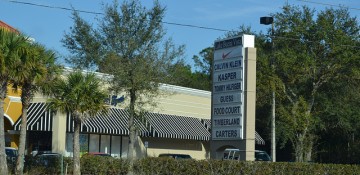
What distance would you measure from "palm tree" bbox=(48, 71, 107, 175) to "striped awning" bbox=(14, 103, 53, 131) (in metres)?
9.89

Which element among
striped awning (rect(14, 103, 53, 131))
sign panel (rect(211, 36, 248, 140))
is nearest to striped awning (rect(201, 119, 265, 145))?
striped awning (rect(14, 103, 53, 131))

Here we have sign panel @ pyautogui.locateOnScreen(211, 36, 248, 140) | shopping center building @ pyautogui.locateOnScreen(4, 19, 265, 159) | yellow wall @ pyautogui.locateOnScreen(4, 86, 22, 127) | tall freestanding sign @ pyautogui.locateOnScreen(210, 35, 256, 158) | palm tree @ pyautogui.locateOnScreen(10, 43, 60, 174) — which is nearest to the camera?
palm tree @ pyautogui.locateOnScreen(10, 43, 60, 174)

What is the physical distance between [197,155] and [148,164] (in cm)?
1983

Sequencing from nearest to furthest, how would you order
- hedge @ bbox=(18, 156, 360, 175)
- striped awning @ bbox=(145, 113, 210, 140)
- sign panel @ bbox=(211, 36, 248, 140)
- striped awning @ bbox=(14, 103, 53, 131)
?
sign panel @ bbox=(211, 36, 248, 140), hedge @ bbox=(18, 156, 360, 175), striped awning @ bbox=(14, 103, 53, 131), striped awning @ bbox=(145, 113, 210, 140)

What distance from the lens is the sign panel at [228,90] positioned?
26172 mm

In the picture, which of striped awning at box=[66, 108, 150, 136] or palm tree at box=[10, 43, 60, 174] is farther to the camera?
striped awning at box=[66, 108, 150, 136]

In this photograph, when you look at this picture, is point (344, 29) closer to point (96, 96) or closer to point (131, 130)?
point (131, 130)

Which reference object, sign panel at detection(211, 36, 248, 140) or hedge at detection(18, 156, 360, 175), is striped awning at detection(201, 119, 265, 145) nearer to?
hedge at detection(18, 156, 360, 175)

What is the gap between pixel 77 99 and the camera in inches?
1064

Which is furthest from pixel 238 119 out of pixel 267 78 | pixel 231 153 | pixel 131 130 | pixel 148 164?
pixel 267 78

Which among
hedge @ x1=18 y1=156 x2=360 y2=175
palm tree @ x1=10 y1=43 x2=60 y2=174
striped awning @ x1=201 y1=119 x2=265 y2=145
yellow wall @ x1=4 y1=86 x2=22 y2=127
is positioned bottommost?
hedge @ x1=18 y1=156 x2=360 y2=175

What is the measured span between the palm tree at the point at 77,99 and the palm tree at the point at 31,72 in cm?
68

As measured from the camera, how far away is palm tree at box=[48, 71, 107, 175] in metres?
27.0

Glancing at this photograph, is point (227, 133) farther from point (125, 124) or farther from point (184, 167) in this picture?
point (125, 124)
